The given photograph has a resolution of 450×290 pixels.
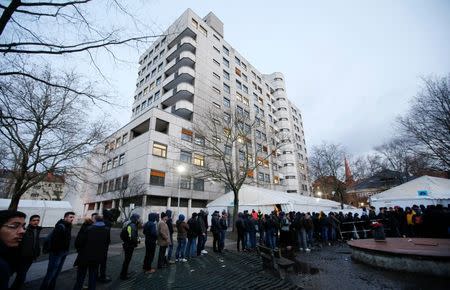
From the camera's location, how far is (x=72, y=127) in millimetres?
12484

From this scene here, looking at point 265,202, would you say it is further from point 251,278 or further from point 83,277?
point 83,277

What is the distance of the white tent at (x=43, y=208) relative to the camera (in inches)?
894

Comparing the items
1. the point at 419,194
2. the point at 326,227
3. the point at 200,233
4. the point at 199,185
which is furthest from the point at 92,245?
the point at 199,185

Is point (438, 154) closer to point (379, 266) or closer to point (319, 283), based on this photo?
point (379, 266)

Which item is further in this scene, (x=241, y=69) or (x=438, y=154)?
(x=241, y=69)

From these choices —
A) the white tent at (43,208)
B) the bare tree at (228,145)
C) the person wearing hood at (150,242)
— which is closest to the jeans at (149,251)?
the person wearing hood at (150,242)

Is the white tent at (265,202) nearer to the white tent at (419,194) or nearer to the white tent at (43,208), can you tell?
the white tent at (419,194)

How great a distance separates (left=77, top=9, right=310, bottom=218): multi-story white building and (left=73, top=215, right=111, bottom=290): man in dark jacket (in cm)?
1398

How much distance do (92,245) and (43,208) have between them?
86.9ft

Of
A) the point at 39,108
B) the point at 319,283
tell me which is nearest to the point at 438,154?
the point at 319,283

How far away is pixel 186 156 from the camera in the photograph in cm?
2905

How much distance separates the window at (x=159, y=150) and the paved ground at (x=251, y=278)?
63.5 ft

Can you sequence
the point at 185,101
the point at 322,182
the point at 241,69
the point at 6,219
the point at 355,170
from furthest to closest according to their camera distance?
the point at 241,69 → the point at 355,170 → the point at 322,182 → the point at 185,101 → the point at 6,219

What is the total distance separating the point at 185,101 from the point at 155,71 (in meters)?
13.3
